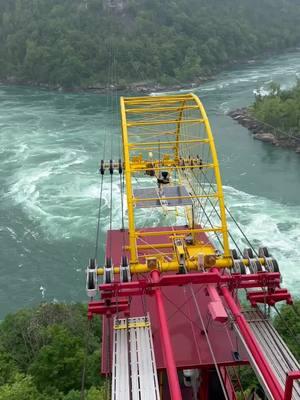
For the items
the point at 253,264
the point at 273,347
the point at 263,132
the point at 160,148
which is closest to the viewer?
the point at 273,347

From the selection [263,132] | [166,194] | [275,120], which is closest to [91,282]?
[166,194]

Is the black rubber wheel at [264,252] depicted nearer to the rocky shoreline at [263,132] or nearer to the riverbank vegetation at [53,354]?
the riverbank vegetation at [53,354]

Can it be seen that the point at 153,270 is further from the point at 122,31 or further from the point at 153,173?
the point at 122,31

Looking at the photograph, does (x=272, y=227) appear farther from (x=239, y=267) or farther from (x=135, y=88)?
(x=135, y=88)

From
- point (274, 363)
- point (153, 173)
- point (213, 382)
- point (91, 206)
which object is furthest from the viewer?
point (91, 206)

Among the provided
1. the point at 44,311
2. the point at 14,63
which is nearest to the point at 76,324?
the point at 44,311

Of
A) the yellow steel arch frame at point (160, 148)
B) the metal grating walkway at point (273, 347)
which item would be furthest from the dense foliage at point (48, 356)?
the metal grating walkway at point (273, 347)
